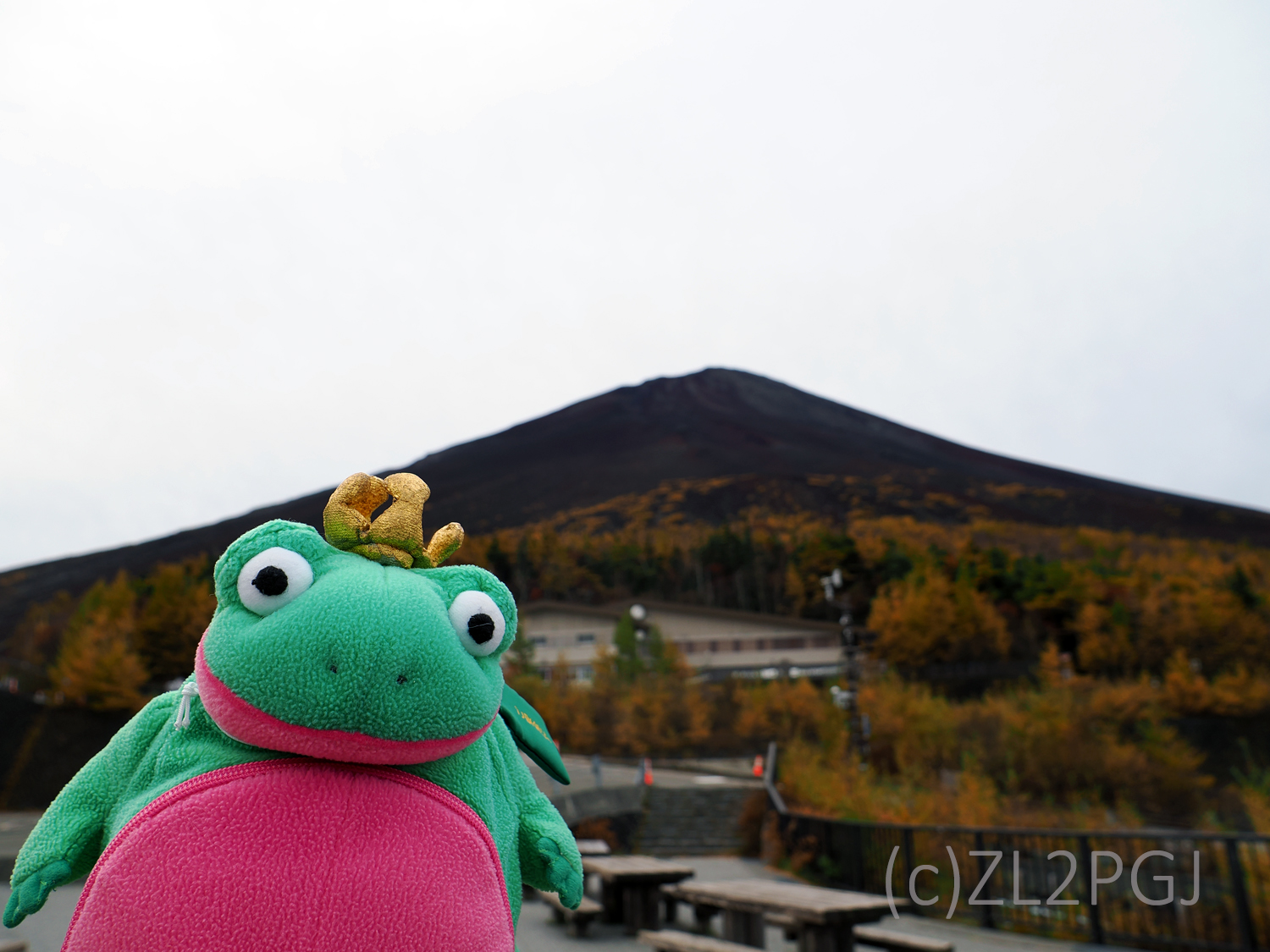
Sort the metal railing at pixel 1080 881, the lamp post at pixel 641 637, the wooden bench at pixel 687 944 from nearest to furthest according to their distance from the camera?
the wooden bench at pixel 687 944 < the metal railing at pixel 1080 881 < the lamp post at pixel 641 637

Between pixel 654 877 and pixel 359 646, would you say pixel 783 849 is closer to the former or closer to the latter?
pixel 654 877

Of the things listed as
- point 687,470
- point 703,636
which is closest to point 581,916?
point 703,636

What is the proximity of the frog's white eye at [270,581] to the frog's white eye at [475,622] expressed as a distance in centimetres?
29

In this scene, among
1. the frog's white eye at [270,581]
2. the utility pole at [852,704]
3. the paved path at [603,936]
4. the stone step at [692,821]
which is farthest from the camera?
the utility pole at [852,704]

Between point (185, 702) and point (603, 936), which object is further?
point (603, 936)

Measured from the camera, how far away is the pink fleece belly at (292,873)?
4.33ft

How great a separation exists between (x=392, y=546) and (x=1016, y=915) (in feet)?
25.9

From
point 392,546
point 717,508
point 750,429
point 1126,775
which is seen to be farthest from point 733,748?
point 750,429

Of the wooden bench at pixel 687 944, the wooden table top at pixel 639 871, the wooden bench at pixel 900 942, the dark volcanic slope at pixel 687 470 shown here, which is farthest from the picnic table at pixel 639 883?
the dark volcanic slope at pixel 687 470

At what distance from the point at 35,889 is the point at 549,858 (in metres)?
1.05

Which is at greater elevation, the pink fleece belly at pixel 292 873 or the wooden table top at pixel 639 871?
the pink fleece belly at pixel 292 873

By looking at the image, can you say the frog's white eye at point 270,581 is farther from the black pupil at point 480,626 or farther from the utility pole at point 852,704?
the utility pole at point 852,704

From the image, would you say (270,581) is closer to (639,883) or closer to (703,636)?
(639,883)

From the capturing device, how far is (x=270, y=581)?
144cm
